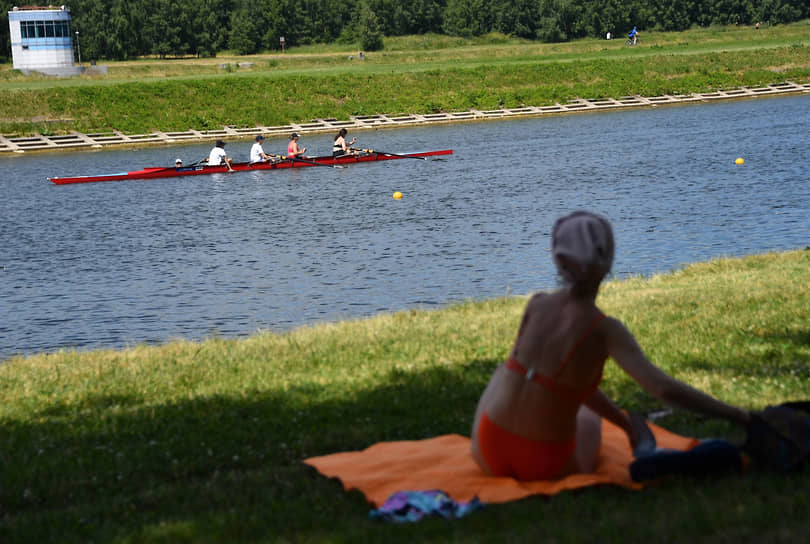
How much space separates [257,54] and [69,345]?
9059 cm

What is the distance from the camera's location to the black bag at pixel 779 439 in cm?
518

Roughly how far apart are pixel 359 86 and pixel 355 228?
38.9 metres

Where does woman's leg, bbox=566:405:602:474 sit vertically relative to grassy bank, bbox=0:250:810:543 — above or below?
above

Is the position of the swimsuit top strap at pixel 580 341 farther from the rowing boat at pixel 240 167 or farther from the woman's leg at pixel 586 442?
the rowing boat at pixel 240 167

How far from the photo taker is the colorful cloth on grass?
16.7ft

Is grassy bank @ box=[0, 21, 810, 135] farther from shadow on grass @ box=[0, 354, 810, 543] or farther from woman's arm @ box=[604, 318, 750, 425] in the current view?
woman's arm @ box=[604, 318, 750, 425]

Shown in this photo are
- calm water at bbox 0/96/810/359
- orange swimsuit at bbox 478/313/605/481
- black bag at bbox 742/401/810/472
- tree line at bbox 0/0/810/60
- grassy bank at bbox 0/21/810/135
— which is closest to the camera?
black bag at bbox 742/401/810/472

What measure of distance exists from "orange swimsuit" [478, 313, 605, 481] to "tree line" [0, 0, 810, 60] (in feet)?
310

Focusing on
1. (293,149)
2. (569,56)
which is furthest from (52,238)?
(569,56)

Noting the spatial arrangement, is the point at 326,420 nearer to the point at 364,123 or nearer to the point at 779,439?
the point at 779,439

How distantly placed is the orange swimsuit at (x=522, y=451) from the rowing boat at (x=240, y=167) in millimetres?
28531

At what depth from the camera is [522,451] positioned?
210 inches

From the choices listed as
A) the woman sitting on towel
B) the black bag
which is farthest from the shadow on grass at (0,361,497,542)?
the black bag

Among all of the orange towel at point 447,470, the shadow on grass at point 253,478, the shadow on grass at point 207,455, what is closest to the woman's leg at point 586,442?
the orange towel at point 447,470
